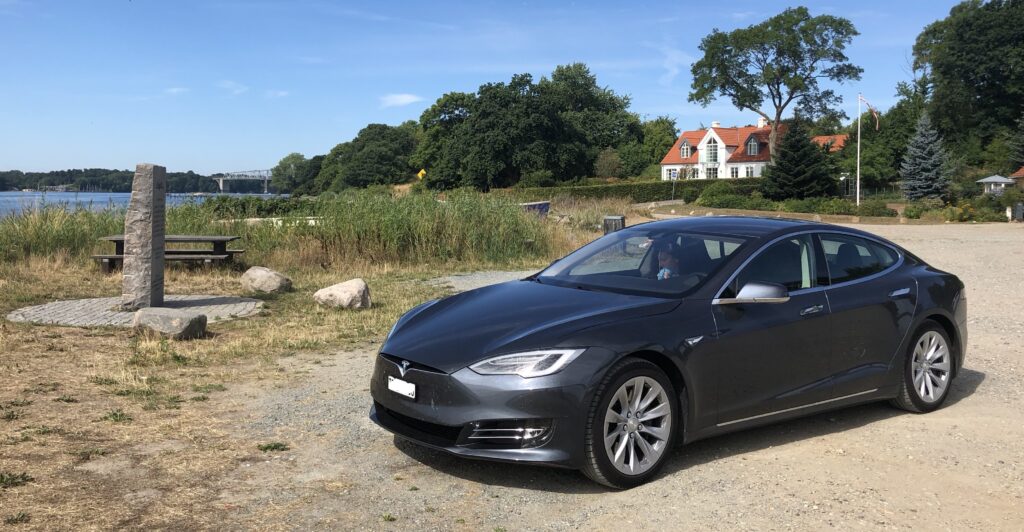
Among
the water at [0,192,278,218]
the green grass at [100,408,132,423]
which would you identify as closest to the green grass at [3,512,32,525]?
the green grass at [100,408,132,423]

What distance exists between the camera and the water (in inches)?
673

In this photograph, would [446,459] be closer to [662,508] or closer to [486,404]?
[486,404]

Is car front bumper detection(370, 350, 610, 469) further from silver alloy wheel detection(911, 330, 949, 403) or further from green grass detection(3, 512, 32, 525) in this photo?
silver alloy wheel detection(911, 330, 949, 403)

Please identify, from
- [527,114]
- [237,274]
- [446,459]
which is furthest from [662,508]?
[527,114]

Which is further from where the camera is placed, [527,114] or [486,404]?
[527,114]

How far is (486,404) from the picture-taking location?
4.66 meters

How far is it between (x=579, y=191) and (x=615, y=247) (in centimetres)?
5399

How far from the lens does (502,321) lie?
5.17 m

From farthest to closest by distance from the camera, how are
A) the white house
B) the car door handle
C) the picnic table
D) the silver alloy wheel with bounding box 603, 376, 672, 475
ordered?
the white house, the picnic table, the car door handle, the silver alloy wheel with bounding box 603, 376, 672, 475

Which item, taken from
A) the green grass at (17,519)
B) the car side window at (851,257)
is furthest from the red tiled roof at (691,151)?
the green grass at (17,519)

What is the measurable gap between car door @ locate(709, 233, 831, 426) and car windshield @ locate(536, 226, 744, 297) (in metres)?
0.24

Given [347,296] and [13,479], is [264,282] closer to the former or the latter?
[347,296]

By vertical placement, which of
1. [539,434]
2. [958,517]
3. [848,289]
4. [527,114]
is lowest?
[958,517]

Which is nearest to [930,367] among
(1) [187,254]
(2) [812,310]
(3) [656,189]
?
(2) [812,310]
